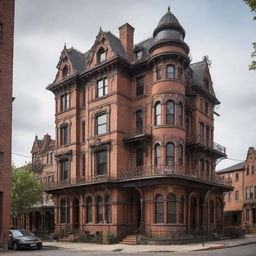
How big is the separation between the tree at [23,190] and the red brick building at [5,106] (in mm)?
15569

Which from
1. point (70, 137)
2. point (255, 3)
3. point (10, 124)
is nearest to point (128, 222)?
point (70, 137)

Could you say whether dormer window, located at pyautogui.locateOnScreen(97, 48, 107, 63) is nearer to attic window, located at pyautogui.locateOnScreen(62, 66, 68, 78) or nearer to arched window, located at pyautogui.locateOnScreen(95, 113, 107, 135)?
attic window, located at pyautogui.locateOnScreen(62, 66, 68, 78)

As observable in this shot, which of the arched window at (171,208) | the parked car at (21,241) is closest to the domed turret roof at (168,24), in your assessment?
the arched window at (171,208)

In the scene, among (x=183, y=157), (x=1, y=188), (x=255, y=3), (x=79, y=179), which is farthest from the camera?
(x=79, y=179)

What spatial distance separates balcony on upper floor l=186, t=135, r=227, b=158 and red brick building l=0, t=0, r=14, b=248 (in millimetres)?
15756

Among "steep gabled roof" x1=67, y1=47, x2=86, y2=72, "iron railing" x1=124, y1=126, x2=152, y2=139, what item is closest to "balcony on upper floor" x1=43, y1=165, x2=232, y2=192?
"iron railing" x1=124, y1=126, x2=152, y2=139

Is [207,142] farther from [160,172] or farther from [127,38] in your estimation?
[127,38]

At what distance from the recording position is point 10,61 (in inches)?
1166

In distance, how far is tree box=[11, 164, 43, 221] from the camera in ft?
143

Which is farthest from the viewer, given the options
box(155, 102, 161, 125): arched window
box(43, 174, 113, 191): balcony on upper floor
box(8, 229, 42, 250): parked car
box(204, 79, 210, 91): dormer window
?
box(204, 79, 210, 91): dormer window

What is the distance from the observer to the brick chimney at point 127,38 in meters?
38.4

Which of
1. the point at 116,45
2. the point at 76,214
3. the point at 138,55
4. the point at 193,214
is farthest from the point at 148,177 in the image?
the point at 116,45

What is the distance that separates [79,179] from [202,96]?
14326 mm

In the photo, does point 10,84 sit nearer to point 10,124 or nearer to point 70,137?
point 10,124
